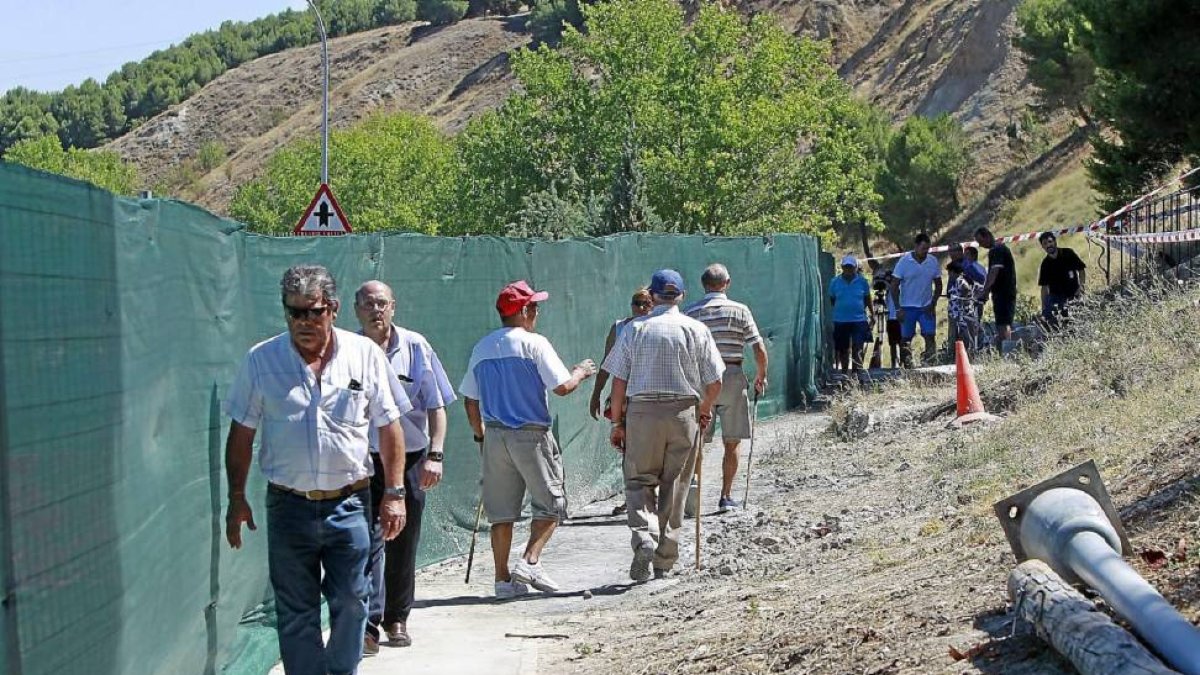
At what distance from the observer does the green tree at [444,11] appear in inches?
5948

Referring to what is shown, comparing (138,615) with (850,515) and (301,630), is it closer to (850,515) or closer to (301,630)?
(301,630)

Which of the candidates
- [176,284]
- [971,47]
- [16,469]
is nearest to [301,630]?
[176,284]

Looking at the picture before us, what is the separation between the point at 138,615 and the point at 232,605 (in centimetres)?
172

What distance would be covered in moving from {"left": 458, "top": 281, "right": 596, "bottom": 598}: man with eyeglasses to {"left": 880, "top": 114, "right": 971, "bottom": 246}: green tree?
54.0 m

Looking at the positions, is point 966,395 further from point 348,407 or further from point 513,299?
point 348,407

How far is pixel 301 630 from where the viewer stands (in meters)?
6.82

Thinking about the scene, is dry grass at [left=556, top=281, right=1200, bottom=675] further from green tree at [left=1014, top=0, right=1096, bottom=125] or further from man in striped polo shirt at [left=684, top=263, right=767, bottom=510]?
green tree at [left=1014, top=0, right=1096, bottom=125]

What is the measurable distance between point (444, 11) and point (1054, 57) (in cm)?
9624

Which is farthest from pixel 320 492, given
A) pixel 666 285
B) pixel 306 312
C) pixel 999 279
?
pixel 999 279

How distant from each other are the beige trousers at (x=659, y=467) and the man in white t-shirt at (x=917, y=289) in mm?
10998

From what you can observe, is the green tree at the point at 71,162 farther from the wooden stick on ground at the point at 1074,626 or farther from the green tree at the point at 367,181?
the wooden stick on ground at the point at 1074,626

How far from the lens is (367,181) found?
82.6 meters

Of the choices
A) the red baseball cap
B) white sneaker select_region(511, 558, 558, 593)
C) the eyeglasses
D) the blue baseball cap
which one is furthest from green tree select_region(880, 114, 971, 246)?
the eyeglasses

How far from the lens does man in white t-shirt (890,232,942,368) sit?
21.2 metres
